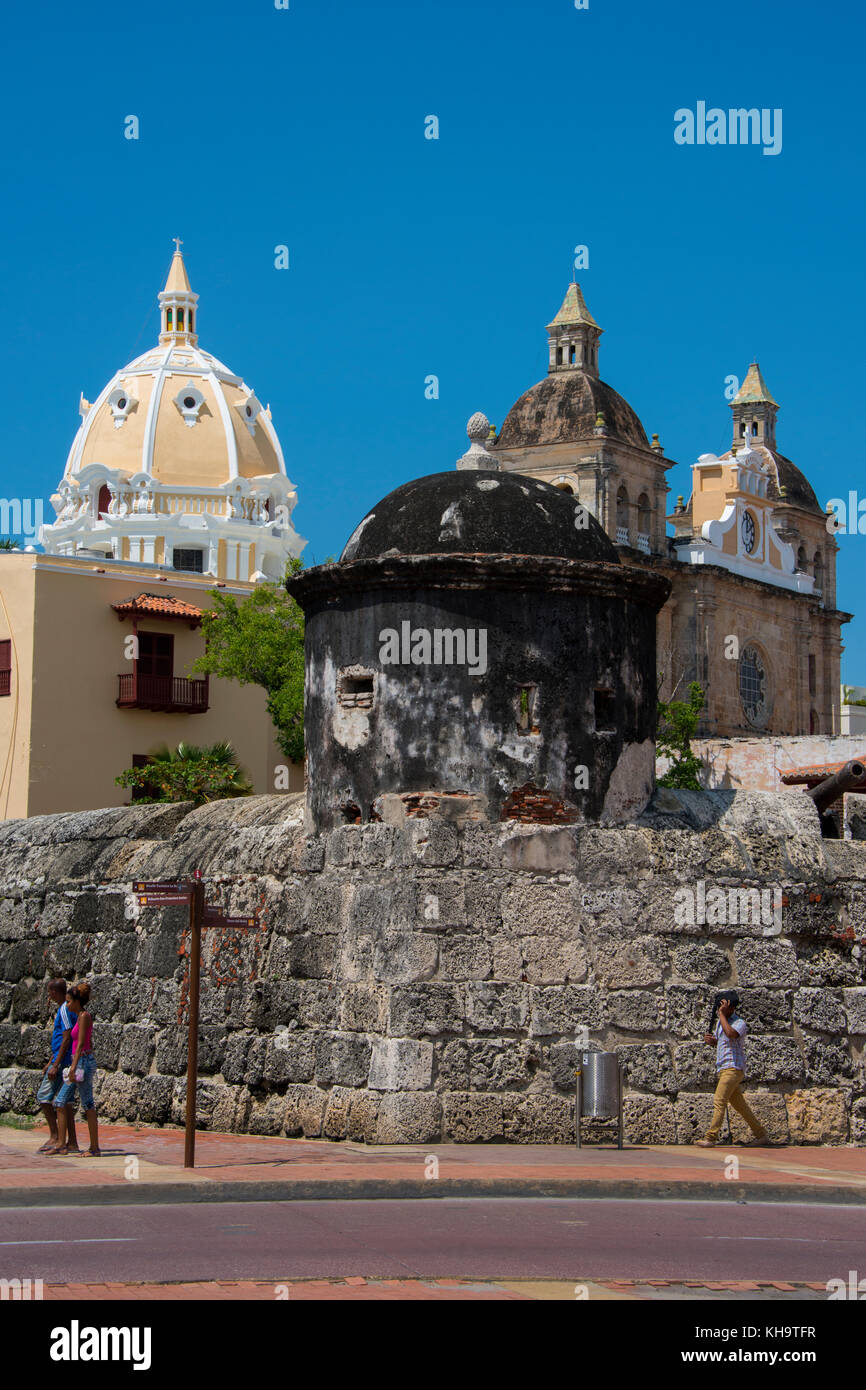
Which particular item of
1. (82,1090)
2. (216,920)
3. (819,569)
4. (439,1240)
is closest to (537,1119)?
(216,920)

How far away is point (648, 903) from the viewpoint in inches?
545

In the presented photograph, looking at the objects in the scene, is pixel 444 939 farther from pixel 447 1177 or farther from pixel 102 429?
pixel 102 429

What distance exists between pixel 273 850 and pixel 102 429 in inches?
2365

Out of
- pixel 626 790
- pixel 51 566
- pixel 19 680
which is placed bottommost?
pixel 626 790

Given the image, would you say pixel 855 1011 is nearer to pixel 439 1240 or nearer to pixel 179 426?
pixel 439 1240

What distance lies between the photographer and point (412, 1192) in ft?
37.6

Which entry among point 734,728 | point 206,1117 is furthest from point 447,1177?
point 734,728

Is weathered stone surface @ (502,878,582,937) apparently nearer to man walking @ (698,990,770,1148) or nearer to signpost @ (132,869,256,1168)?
→ man walking @ (698,990,770,1148)

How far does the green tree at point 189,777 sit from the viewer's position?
39.5 meters

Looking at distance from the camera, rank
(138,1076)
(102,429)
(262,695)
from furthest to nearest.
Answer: (102,429), (262,695), (138,1076)

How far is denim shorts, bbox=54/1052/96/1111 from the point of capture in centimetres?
1310

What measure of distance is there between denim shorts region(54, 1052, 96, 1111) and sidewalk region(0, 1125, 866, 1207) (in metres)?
0.39

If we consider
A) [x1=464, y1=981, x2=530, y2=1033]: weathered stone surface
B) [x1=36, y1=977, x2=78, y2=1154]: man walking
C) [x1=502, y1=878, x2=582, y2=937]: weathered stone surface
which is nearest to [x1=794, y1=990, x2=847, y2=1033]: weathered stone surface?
[x1=502, y1=878, x2=582, y2=937]: weathered stone surface

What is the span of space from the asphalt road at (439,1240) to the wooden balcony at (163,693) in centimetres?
3484
